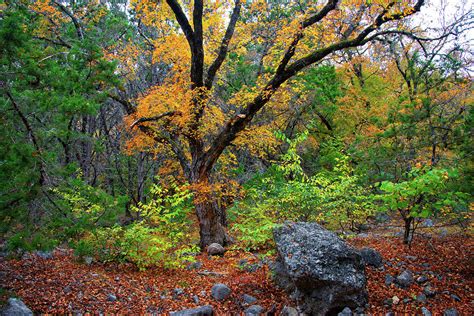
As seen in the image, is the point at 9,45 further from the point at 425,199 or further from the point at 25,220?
the point at 425,199

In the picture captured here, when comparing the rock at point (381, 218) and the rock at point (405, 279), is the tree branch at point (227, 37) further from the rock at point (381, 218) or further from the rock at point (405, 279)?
the rock at point (381, 218)

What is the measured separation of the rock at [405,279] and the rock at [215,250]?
5471mm

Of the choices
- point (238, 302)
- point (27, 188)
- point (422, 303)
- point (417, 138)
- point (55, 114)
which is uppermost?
point (417, 138)

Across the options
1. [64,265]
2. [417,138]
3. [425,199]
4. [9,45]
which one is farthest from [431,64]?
[64,265]

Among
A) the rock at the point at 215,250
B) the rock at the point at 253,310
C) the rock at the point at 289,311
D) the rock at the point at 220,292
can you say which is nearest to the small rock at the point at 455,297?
the rock at the point at 289,311

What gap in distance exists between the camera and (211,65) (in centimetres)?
1014

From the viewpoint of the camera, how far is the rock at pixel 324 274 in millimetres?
5125

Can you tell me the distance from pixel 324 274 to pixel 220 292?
7.10ft

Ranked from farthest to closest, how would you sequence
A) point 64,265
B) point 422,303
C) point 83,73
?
point 64,265 → point 422,303 → point 83,73

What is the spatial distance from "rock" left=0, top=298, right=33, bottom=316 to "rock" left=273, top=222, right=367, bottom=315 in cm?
376

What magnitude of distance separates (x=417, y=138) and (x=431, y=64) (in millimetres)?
2228

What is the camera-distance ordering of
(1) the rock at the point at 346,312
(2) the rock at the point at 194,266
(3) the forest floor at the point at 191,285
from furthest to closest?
(2) the rock at the point at 194,266 → (3) the forest floor at the point at 191,285 → (1) the rock at the point at 346,312

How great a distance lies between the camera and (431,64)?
333 inches

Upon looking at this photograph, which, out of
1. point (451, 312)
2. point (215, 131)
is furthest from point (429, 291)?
point (215, 131)
